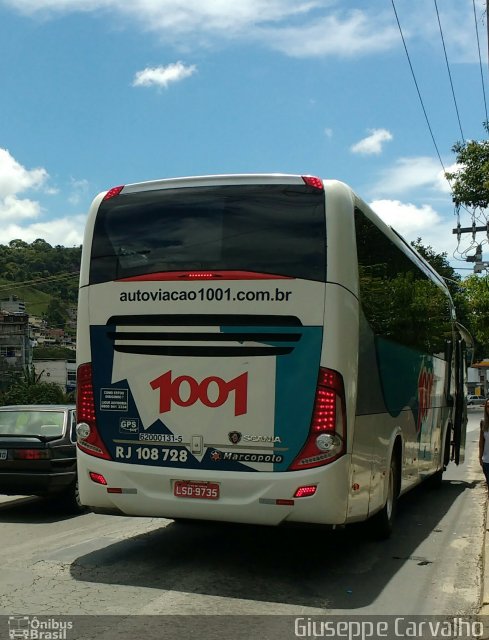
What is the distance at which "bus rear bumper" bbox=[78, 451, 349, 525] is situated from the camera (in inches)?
259

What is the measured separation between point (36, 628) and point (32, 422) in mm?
5989

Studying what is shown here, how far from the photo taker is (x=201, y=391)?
700cm

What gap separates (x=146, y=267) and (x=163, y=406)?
1333 mm

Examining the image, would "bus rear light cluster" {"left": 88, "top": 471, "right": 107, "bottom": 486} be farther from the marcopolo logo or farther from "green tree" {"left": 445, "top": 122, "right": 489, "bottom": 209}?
"green tree" {"left": 445, "top": 122, "right": 489, "bottom": 209}

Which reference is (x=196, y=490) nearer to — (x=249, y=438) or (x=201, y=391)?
(x=249, y=438)

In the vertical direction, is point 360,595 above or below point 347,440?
below

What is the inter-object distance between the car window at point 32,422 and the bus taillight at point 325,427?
16.5 feet

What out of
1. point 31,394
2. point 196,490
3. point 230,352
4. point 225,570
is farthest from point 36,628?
point 31,394

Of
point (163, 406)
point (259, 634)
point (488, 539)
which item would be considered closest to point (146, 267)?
point (163, 406)

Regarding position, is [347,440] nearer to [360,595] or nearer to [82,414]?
[360,595]

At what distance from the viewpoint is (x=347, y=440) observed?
6.76m

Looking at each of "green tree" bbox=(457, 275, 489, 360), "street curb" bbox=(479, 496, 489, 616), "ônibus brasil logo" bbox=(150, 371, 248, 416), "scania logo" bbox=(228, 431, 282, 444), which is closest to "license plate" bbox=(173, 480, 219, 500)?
"scania logo" bbox=(228, 431, 282, 444)

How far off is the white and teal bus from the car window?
11.5ft

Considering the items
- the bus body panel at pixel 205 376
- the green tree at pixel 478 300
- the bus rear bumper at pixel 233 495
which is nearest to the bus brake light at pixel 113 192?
the bus body panel at pixel 205 376
